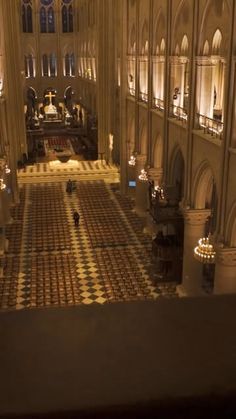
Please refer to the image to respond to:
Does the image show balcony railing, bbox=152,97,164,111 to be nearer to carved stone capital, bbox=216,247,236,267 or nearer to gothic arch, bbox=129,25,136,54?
gothic arch, bbox=129,25,136,54

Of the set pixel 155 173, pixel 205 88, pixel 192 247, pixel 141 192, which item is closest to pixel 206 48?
pixel 205 88

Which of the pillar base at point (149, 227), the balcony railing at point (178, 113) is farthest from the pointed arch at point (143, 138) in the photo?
the balcony railing at point (178, 113)

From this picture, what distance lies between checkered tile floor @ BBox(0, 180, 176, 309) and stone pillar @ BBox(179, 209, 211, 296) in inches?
40.2

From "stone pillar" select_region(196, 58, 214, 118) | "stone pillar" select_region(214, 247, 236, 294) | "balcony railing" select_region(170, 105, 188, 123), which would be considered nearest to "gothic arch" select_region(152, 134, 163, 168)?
"balcony railing" select_region(170, 105, 188, 123)

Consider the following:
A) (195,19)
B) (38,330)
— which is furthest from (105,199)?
(38,330)

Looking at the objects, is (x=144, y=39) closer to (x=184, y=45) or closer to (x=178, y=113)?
(x=184, y=45)

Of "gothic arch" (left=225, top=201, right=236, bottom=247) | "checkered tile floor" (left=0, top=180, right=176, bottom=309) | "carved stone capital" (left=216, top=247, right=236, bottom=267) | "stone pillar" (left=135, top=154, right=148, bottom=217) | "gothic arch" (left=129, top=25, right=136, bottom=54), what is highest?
"gothic arch" (left=129, top=25, right=136, bottom=54)

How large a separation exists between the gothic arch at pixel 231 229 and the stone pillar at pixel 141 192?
12.6m

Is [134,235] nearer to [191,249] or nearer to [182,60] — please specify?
[191,249]

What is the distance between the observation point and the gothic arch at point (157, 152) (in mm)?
22342

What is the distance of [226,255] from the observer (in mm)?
13797

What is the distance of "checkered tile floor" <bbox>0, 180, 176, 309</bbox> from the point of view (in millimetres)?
18016

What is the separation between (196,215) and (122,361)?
51.9 ft

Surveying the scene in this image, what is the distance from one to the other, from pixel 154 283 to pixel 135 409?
1792 centimetres
